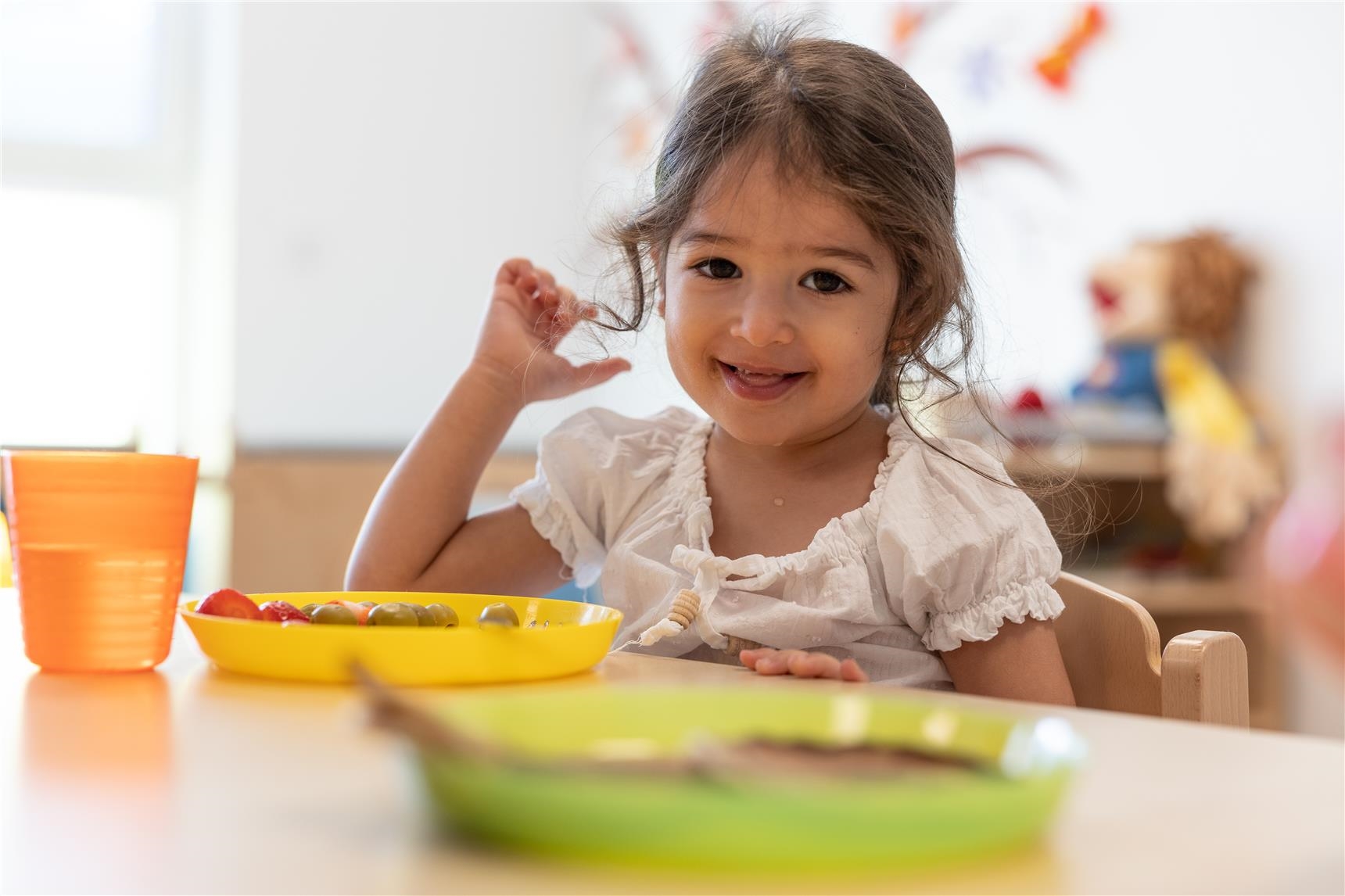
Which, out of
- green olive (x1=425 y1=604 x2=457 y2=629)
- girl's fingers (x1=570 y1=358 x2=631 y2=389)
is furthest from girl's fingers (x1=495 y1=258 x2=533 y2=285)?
green olive (x1=425 y1=604 x2=457 y2=629)

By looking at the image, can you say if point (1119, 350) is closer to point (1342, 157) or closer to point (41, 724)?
point (1342, 157)

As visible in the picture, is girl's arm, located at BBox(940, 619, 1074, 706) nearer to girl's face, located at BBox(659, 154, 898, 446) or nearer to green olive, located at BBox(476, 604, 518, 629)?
girl's face, located at BBox(659, 154, 898, 446)

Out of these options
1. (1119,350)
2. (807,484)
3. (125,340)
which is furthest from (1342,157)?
(125,340)

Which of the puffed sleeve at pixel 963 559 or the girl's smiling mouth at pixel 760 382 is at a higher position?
the girl's smiling mouth at pixel 760 382

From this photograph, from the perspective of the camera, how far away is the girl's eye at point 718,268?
1080 millimetres

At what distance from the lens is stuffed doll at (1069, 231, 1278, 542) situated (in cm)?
258

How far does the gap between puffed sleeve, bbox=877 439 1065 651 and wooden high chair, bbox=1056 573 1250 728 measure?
0.02 metres

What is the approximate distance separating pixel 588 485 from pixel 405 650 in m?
0.57

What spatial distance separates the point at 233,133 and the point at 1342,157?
2.62 m

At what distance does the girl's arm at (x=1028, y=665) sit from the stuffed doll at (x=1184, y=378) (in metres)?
1.74

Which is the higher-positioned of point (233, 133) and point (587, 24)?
point (587, 24)

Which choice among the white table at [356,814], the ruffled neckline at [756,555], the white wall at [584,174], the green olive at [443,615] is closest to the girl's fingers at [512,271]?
the ruffled neckline at [756,555]

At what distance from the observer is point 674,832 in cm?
34

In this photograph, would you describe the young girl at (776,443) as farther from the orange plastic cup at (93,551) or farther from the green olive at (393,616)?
the orange plastic cup at (93,551)
